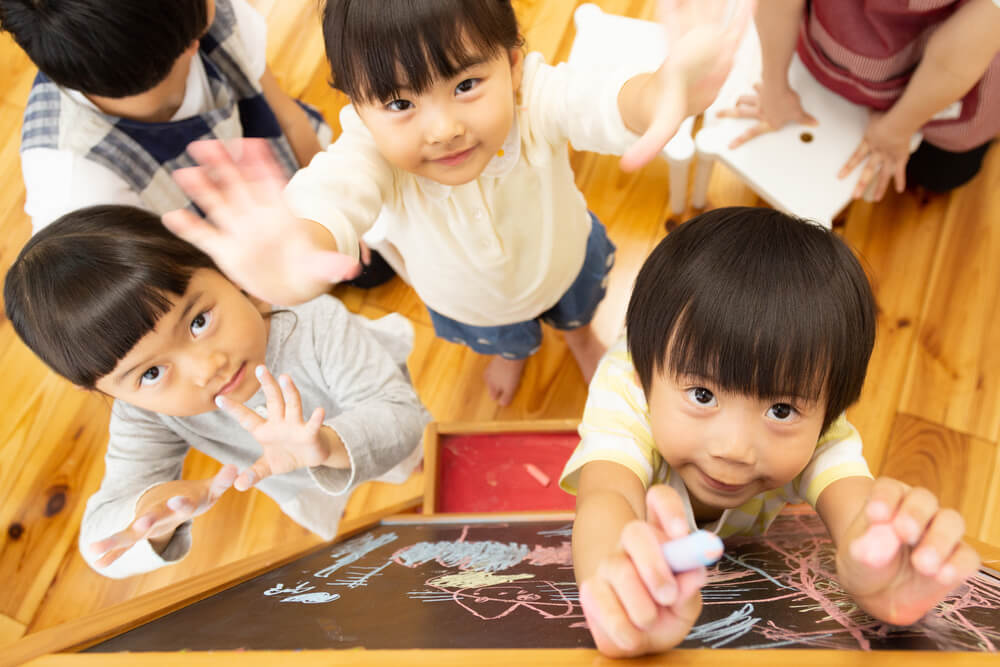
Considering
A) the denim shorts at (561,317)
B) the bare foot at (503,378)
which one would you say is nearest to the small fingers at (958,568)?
the denim shorts at (561,317)

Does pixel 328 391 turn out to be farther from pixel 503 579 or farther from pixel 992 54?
pixel 992 54

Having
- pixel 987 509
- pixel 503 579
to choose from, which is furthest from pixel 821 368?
pixel 987 509

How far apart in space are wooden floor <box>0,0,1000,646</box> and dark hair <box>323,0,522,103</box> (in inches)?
A: 28.1

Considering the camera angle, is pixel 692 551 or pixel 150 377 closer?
pixel 692 551

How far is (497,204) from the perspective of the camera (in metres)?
0.78

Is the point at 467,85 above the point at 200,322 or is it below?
above

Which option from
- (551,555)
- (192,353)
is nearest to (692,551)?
(551,555)

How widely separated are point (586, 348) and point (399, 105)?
2.47 feet

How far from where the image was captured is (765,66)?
1083mm

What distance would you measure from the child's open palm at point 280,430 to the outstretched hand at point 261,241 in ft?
0.38

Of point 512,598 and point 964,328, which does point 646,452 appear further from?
point 964,328

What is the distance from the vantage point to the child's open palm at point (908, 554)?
1.09ft

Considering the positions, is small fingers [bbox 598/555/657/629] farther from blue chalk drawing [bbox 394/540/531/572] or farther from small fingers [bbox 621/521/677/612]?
blue chalk drawing [bbox 394/540/531/572]

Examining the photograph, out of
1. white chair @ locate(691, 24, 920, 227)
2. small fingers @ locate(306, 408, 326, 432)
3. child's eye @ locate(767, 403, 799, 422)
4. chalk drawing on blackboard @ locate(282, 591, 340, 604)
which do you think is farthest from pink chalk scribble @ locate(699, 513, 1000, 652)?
white chair @ locate(691, 24, 920, 227)
